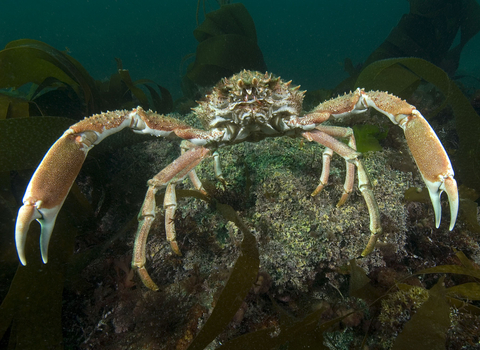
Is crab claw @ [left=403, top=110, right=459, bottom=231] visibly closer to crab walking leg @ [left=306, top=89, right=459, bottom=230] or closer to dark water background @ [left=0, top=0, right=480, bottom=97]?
crab walking leg @ [left=306, top=89, right=459, bottom=230]

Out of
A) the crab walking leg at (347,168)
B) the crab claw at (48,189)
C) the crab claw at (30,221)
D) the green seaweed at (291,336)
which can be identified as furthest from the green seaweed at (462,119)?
the crab claw at (30,221)

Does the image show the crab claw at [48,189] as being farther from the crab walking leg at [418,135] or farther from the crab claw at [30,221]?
the crab walking leg at [418,135]

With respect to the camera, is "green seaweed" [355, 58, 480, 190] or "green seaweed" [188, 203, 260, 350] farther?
"green seaweed" [355, 58, 480, 190]

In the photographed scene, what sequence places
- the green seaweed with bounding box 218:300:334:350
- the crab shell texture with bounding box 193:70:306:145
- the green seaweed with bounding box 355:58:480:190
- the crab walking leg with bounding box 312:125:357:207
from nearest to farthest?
the green seaweed with bounding box 218:300:334:350, the crab shell texture with bounding box 193:70:306:145, the crab walking leg with bounding box 312:125:357:207, the green seaweed with bounding box 355:58:480:190

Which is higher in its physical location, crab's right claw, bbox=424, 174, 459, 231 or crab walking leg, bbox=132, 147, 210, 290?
crab walking leg, bbox=132, 147, 210, 290

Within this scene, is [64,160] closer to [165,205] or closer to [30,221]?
[30,221]

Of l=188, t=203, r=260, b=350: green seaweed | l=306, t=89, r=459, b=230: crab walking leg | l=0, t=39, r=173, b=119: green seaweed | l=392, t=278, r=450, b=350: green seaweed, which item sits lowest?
l=392, t=278, r=450, b=350: green seaweed

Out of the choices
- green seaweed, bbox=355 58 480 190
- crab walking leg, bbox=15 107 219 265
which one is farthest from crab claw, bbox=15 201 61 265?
green seaweed, bbox=355 58 480 190

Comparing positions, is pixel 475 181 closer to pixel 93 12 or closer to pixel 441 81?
pixel 441 81
